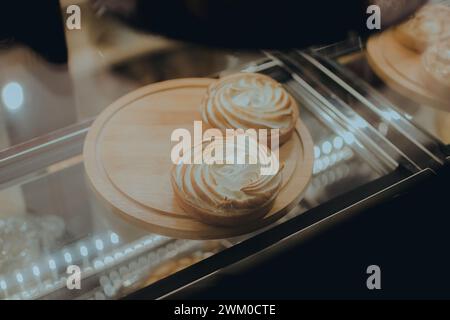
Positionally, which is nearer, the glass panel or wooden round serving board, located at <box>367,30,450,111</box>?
the glass panel

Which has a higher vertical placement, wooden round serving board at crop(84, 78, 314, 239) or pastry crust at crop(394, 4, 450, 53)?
pastry crust at crop(394, 4, 450, 53)

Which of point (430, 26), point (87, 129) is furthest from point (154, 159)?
point (430, 26)

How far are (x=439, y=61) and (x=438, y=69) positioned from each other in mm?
34

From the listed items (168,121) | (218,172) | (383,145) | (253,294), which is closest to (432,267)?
(383,145)

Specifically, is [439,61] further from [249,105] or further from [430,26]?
[249,105]

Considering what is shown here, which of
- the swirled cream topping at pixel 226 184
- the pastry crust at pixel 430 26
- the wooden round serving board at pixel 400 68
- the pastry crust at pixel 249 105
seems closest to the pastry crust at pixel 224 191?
the swirled cream topping at pixel 226 184

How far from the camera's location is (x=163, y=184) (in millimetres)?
1238

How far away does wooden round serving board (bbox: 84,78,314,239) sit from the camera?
3.83 feet

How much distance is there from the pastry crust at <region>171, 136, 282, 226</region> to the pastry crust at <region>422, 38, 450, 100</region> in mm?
520

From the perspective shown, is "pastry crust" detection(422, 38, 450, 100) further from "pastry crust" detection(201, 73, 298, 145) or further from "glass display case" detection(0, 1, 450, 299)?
"pastry crust" detection(201, 73, 298, 145)

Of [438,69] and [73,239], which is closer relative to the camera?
[73,239]

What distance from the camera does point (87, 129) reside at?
1327mm

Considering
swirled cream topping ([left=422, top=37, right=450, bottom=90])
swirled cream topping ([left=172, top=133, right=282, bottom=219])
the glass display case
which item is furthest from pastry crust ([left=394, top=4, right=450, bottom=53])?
swirled cream topping ([left=172, top=133, right=282, bottom=219])

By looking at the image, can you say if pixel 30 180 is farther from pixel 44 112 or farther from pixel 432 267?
pixel 432 267
